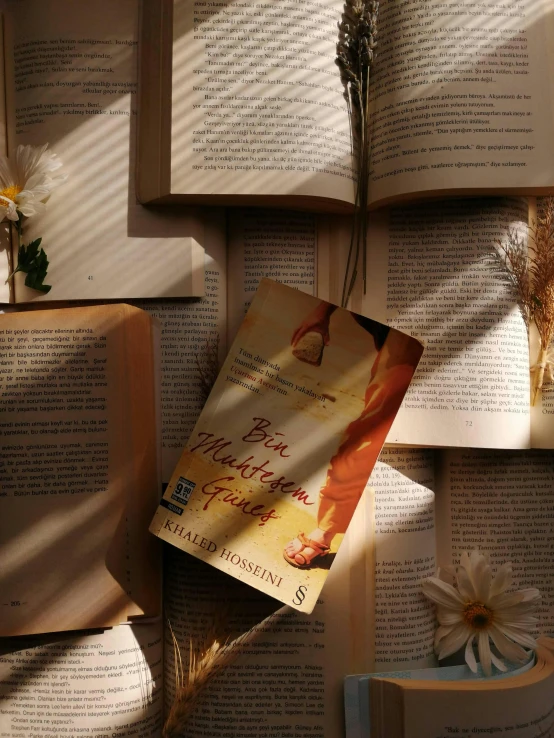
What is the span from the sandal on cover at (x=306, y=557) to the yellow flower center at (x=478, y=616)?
230mm

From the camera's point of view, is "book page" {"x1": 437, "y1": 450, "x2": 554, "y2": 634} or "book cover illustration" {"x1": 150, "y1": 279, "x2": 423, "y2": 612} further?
"book page" {"x1": 437, "y1": 450, "x2": 554, "y2": 634}

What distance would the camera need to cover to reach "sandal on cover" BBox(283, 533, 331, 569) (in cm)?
82

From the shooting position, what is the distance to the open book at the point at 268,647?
0.86 meters

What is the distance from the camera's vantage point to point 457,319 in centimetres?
90

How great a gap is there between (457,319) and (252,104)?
15.2 inches

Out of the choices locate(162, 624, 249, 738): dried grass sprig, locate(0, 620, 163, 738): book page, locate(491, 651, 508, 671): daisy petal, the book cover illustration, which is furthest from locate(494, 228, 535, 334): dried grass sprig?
locate(0, 620, 163, 738): book page

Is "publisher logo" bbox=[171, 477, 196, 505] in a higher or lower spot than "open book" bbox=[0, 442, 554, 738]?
higher

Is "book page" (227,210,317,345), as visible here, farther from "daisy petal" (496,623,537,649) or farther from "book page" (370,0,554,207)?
"daisy petal" (496,623,537,649)

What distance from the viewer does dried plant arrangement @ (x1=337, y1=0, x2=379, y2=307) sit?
2.89 ft

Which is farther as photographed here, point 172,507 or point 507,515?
point 507,515

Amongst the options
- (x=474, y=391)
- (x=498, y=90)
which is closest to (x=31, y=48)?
(x=498, y=90)

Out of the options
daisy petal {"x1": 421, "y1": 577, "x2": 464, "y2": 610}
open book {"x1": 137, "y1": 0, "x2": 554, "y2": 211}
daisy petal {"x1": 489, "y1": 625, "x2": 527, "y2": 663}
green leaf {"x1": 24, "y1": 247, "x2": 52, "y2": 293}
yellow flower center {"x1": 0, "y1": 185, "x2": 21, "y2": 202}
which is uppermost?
open book {"x1": 137, "y1": 0, "x2": 554, "y2": 211}

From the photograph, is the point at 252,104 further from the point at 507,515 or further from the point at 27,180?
the point at 507,515

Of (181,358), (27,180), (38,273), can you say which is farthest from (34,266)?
(181,358)
